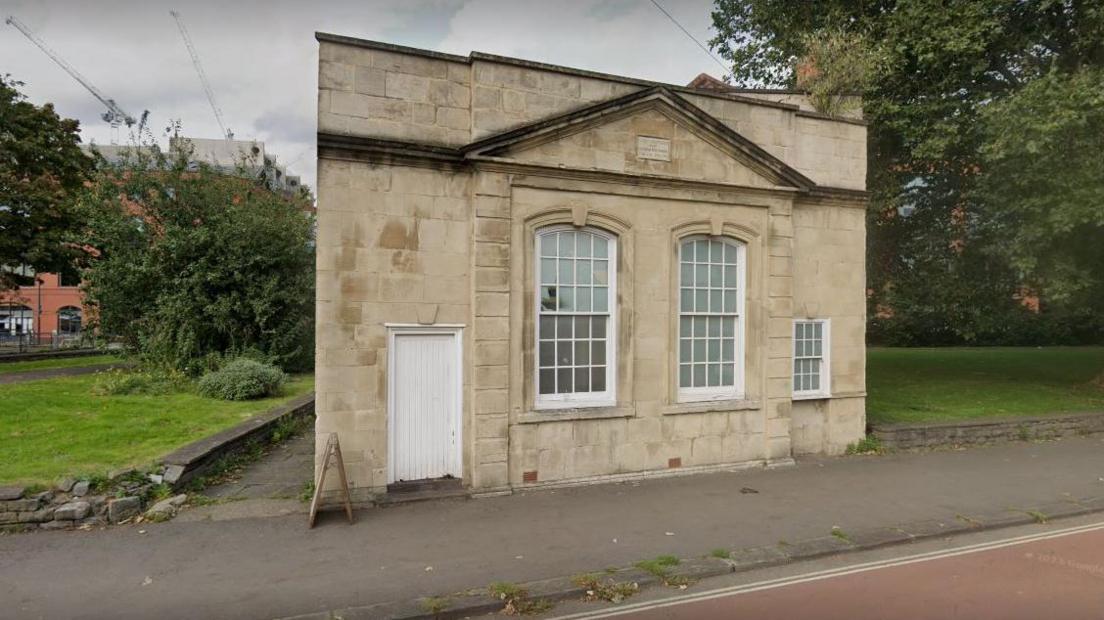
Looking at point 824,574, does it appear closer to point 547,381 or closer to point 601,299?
point 547,381

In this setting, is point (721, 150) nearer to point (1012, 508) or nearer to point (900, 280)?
point (1012, 508)

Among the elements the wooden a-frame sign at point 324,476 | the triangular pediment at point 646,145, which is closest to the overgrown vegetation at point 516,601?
the wooden a-frame sign at point 324,476

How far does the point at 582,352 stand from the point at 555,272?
1.27m

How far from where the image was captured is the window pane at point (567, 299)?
9.02 meters

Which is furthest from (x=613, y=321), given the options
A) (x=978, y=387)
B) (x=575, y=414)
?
(x=978, y=387)

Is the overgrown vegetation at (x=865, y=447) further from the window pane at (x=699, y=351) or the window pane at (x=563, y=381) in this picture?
the window pane at (x=563, y=381)

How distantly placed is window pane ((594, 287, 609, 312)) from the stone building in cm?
3

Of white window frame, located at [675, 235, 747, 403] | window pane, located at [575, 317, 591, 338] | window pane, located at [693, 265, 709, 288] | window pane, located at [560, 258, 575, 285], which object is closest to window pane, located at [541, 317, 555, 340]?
window pane, located at [575, 317, 591, 338]

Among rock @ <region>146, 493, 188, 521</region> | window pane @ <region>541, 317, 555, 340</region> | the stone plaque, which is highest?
the stone plaque

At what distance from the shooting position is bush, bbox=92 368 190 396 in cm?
1438

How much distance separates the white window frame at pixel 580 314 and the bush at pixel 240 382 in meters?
8.95

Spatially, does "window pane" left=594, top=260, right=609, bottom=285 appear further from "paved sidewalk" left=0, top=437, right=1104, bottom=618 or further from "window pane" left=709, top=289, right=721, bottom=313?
"paved sidewalk" left=0, top=437, right=1104, bottom=618

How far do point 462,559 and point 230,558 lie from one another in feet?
7.71

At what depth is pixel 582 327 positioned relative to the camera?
9133 millimetres
